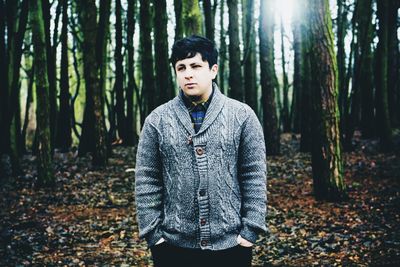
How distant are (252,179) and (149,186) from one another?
2.11 feet

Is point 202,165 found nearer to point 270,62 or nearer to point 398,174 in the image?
point 398,174

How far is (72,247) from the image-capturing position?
283 inches

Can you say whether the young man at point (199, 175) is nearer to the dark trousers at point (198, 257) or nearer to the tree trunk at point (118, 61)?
the dark trousers at point (198, 257)

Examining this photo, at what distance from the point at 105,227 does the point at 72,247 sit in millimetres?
1023

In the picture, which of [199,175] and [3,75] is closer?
[199,175]

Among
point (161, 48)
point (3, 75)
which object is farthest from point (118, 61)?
point (3, 75)

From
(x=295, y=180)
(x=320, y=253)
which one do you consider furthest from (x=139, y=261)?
(x=295, y=180)

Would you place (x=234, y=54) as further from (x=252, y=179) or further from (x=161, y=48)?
(x=252, y=179)

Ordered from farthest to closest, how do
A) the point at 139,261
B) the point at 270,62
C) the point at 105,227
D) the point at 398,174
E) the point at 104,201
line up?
1. the point at 270,62
2. the point at 398,174
3. the point at 104,201
4. the point at 105,227
5. the point at 139,261

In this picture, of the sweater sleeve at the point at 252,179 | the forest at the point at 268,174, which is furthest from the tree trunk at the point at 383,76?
the sweater sleeve at the point at 252,179

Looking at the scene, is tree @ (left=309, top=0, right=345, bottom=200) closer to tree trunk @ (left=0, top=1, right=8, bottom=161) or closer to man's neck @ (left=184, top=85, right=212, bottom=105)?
man's neck @ (left=184, top=85, right=212, bottom=105)

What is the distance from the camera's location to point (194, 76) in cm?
285

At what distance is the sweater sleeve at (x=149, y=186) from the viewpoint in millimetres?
2818

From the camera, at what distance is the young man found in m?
2.74
